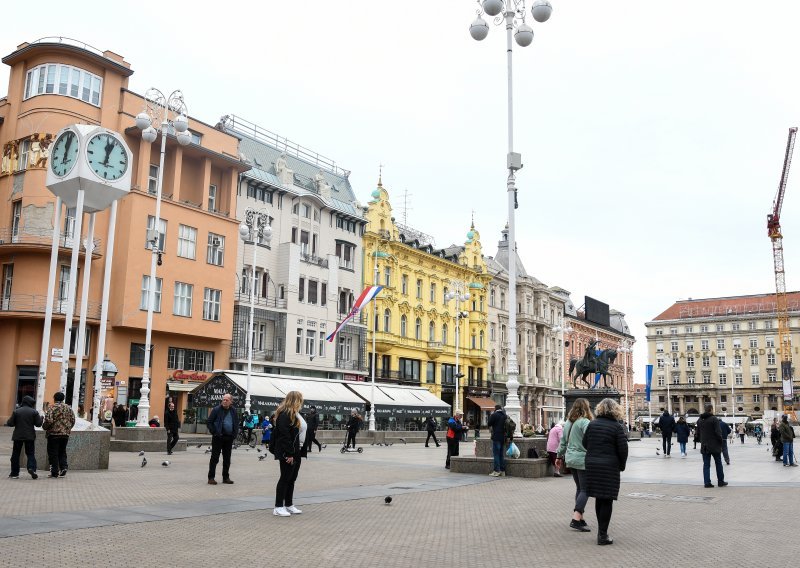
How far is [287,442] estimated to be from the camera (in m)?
10.2

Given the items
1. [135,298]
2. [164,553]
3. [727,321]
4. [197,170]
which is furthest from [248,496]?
[727,321]

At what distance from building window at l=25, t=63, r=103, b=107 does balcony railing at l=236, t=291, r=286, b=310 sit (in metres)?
14.5

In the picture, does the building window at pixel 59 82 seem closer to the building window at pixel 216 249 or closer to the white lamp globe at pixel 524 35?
the building window at pixel 216 249

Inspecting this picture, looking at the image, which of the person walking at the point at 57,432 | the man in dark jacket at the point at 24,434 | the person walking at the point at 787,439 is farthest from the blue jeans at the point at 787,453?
the man in dark jacket at the point at 24,434

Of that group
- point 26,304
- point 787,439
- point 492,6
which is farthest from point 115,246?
point 787,439

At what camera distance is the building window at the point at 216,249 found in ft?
148

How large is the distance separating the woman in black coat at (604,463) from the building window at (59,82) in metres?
37.6

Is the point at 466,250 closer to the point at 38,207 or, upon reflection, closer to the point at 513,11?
the point at 38,207

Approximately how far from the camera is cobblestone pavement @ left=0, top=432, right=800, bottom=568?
777cm

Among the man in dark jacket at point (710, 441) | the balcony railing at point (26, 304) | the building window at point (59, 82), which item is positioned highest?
the building window at point (59, 82)

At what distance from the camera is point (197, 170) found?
45719 mm

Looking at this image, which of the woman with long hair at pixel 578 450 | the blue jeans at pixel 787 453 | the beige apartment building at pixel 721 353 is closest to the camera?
the woman with long hair at pixel 578 450

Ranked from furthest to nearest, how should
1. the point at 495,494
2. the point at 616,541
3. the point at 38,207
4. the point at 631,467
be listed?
the point at 38,207 → the point at 631,467 → the point at 495,494 → the point at 616,541

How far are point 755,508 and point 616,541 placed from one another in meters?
4.75
